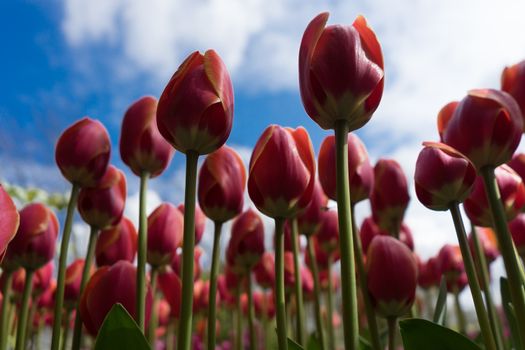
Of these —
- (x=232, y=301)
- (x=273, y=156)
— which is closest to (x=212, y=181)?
(x=273, y=156)

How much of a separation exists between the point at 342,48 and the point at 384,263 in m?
0.36

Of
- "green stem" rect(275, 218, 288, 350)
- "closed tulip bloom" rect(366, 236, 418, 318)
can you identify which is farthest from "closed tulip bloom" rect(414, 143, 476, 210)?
"green stem" rect(275, 218, 288, 350)

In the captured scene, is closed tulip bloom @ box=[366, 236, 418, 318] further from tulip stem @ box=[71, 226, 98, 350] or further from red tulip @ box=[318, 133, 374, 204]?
tulip stem @ box=[71, 226, 98, 350]

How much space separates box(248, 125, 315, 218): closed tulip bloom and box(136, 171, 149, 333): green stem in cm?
22

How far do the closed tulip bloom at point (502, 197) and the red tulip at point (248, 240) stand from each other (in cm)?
48

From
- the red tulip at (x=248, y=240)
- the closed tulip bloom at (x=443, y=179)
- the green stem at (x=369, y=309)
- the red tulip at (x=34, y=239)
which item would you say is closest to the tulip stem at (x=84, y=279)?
the red tulip at (x=34, y=239)

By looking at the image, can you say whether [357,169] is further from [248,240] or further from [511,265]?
[511,265]

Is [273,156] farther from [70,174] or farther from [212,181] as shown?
[70,174]

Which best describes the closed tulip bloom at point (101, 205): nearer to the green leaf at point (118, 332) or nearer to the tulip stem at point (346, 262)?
the green leaf at point (118, 332)

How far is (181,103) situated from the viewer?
0.68m

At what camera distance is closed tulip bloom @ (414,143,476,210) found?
0.74 meters

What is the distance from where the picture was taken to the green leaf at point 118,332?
0.60 m

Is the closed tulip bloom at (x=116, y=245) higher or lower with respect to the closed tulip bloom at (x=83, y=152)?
lower

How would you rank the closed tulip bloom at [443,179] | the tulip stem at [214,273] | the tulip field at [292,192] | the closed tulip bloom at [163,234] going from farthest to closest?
the closed tulip bloom at [163,234] → the tulip stem at [214,273] → the closed tulip bloom at [443,179] → the tulip field at [292,192]
